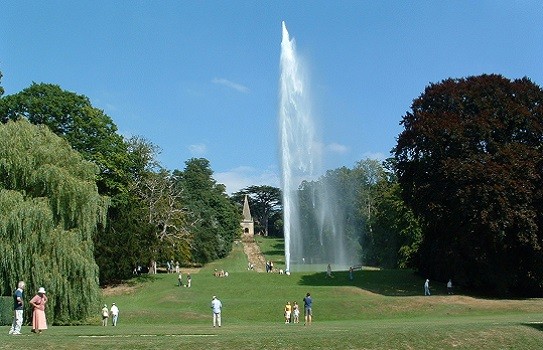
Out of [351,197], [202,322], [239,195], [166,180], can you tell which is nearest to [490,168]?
[202,322]

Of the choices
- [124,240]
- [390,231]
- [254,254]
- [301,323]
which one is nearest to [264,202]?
[254,254]

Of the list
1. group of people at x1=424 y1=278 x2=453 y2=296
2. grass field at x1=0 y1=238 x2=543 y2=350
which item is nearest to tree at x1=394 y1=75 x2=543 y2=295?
group of people at x1=424 y1=278 x2=453 y2=296

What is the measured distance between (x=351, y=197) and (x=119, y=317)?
257ft

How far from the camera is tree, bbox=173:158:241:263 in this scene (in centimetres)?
10412

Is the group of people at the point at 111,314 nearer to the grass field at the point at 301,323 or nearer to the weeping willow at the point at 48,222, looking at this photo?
the grass field at the point at 301,323

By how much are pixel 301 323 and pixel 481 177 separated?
2001 centimetres

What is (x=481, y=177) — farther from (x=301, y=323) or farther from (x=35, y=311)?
(x=35, y=311)

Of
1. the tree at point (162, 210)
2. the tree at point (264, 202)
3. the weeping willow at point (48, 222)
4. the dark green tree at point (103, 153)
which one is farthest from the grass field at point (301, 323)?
the tree at point (264, 202)

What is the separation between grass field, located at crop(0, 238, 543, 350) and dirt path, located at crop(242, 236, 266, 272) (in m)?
44.4

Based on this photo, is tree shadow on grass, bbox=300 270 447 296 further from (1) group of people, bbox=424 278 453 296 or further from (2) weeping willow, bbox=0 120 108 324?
(2) weeping willow, bbox=0 120 108 324

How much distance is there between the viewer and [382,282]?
6169 cm

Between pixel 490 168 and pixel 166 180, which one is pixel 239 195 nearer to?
pixel 166 180

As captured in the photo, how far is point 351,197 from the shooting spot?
4628 inches

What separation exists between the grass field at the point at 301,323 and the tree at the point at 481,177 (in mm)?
3985
